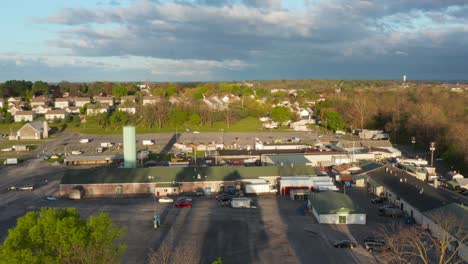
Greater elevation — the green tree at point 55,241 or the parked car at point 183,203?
the green tree at point 55,241

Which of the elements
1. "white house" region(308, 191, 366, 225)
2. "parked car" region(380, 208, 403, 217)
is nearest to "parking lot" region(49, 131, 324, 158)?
"white house" region(308, 191, 366, 225)

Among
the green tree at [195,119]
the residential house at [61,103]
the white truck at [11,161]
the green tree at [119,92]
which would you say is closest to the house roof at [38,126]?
the white truck at [11,161]

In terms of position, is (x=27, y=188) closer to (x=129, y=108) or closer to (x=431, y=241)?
(x=431, y=241)

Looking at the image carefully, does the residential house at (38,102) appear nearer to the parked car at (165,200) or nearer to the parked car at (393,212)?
the parked car at (165,200)

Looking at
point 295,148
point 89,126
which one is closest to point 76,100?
point 89,126

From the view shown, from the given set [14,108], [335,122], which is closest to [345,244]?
[335,122]

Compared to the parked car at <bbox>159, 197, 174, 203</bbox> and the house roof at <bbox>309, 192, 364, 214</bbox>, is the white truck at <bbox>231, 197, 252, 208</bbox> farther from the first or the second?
the parked car at <bbox>159, 197, 174, 203</bbox>

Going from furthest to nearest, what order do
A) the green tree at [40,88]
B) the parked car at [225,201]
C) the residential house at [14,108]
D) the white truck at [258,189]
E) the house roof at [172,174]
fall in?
1. the green tree at [40,88]
2. the residential house at [14,108]
3. the house roof at [172,174]
4. the white truck at [258,189]
5. the parked car at [225,201]
